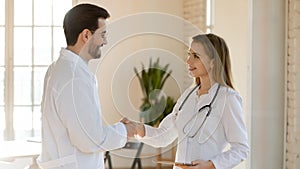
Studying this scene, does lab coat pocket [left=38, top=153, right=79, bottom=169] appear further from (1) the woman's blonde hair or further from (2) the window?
(2) the window

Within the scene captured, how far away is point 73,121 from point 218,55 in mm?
700

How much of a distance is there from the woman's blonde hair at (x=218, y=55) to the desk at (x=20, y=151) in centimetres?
181

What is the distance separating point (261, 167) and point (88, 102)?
8.69 ft

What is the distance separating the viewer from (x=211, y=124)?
7.27 ft

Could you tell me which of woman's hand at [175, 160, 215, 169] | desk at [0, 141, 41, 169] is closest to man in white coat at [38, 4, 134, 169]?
woman's hand at [175, 160, 215, 169]

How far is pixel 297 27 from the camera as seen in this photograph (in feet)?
13.0

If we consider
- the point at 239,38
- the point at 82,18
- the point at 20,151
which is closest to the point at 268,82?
the point at 239,38

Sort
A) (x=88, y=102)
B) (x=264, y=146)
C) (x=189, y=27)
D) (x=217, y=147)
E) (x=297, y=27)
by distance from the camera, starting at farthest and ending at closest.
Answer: (x=189, y=27), (x=264, y=146), (x=297, y=27), (x=217, y=147), (x=88, y=102)

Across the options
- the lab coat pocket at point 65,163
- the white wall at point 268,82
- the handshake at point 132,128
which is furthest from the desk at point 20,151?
the white wall at point 268,82

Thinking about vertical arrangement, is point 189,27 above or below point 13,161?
above

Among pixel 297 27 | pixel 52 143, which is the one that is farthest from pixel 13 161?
pixel 297 27

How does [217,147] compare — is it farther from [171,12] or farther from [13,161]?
[171,12]

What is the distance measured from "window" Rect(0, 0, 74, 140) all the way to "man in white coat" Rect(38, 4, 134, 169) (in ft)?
12.6

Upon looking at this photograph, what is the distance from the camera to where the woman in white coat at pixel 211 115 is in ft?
7.14
